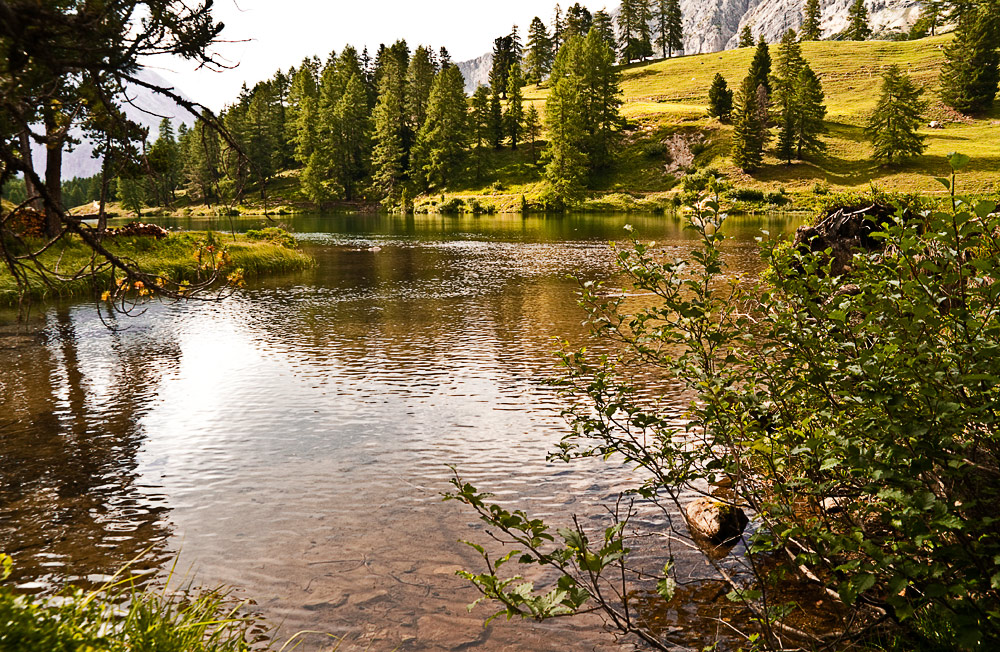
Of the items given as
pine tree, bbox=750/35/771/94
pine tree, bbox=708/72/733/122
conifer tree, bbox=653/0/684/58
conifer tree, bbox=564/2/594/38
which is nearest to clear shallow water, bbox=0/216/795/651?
pine tree, bbox=708/72/733/122

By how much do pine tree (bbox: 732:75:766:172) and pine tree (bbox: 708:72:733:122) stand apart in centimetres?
1134

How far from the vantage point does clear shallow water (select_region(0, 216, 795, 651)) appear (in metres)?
6.19

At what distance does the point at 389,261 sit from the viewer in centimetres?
3494

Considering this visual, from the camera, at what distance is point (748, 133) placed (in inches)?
2992

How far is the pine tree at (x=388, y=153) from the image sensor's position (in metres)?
95.3

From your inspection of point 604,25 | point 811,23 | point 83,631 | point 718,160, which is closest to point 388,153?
point 718,160

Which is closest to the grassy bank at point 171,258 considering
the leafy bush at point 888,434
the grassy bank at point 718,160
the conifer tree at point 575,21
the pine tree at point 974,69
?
the leafy bush at point 888,434

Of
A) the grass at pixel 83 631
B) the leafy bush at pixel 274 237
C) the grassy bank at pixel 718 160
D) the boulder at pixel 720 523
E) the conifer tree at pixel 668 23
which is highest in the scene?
the conifer tree at pixel 668 23

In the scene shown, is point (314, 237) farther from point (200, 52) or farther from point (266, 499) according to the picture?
point (200, 52)

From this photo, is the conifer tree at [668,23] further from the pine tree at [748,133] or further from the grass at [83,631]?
the grass at [83,631]

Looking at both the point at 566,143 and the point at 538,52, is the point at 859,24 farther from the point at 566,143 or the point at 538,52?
the point at 566,143

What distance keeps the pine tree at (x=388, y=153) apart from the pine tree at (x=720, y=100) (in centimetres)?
4845

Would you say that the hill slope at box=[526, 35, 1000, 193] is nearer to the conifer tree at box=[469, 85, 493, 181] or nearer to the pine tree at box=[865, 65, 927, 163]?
the pine tree at box=[865, 65, 927, 163]

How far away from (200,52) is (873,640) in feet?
21.2
